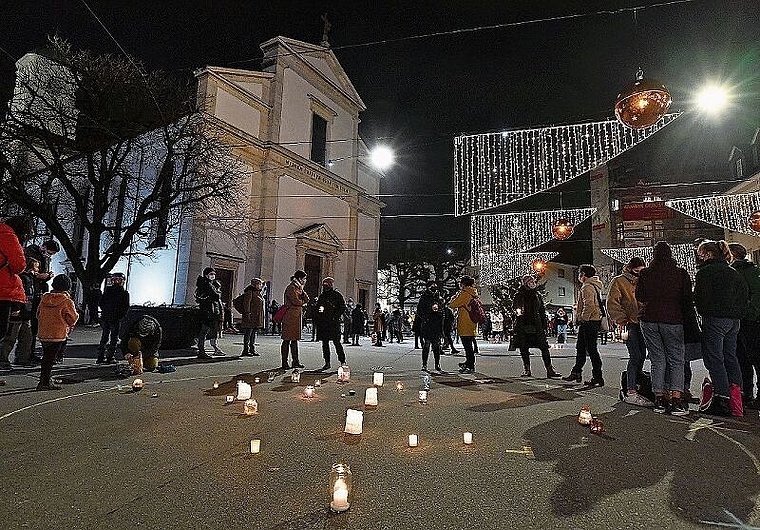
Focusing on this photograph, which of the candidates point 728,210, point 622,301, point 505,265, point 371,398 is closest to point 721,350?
point 622,301

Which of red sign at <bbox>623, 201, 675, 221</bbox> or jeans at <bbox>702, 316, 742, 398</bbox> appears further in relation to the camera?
red sign at <bbox>623, 201, 675, 221</bbox>

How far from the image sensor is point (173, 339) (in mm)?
11547

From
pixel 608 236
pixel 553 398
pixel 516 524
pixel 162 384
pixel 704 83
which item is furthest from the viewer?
pixel 608 236

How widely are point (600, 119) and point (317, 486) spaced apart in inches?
506

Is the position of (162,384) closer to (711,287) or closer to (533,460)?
(533,460)

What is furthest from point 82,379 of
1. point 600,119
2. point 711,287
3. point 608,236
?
point 608,236

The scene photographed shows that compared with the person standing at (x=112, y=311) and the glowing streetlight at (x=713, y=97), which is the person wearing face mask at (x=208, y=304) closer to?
the person standing at (x=112, y=311)

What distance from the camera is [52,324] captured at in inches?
243

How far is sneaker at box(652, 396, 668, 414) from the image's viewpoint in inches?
211

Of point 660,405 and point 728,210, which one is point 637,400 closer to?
point 660,405

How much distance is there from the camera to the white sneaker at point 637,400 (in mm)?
5707

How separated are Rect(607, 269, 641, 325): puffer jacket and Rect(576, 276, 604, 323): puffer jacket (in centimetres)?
108

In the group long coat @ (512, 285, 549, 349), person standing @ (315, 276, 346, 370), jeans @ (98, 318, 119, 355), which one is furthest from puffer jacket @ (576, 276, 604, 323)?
jeans @ (98, 318, 119, 355)

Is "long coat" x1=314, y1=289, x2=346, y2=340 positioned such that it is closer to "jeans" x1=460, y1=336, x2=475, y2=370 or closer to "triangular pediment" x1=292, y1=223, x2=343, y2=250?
"jeans" x1=460, y1=336, x2=475, y2=370
